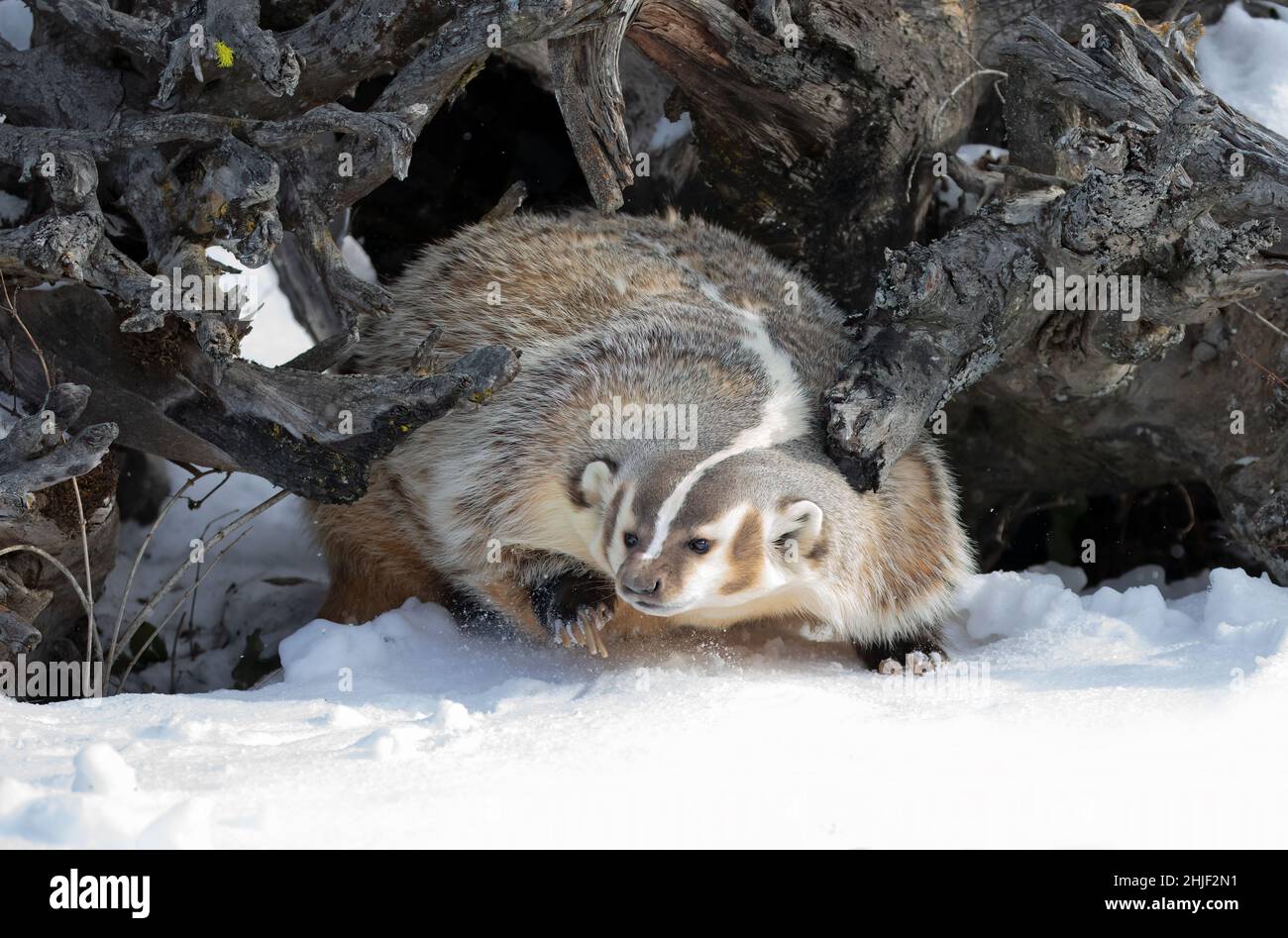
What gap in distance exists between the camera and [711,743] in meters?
2.70

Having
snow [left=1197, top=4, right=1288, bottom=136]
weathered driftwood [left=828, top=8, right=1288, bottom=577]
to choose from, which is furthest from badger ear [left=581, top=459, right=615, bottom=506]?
snow [left=1197, top=4, right=1288, bottom=136]

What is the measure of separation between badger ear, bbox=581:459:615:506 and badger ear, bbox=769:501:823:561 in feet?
1.39

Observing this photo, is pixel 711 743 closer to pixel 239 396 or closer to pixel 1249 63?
pixel 239 396

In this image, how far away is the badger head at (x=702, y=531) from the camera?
3.02m

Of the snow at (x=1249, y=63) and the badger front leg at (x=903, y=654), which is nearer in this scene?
the badger front leg at (x=903, y=654)

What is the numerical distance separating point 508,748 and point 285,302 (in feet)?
11.2

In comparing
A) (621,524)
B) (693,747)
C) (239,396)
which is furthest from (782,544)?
(239,396)

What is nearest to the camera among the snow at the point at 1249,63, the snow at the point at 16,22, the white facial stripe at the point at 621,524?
the white facial stripe at the point at 621,524

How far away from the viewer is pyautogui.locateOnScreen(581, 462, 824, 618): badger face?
9.88ft

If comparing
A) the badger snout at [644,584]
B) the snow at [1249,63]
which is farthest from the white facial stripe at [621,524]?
the snow at [1249,63]

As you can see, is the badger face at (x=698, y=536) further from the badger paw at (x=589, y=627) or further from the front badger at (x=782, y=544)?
the badger paw at (x=589, y=627)

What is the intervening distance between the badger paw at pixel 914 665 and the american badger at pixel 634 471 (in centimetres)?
8

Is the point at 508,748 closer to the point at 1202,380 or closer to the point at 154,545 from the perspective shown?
the point at 154,545

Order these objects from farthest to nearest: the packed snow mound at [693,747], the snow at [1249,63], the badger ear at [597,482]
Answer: the snow at [1249,63], the badger ear at [597,482], the packed snow mound at [693,747]
